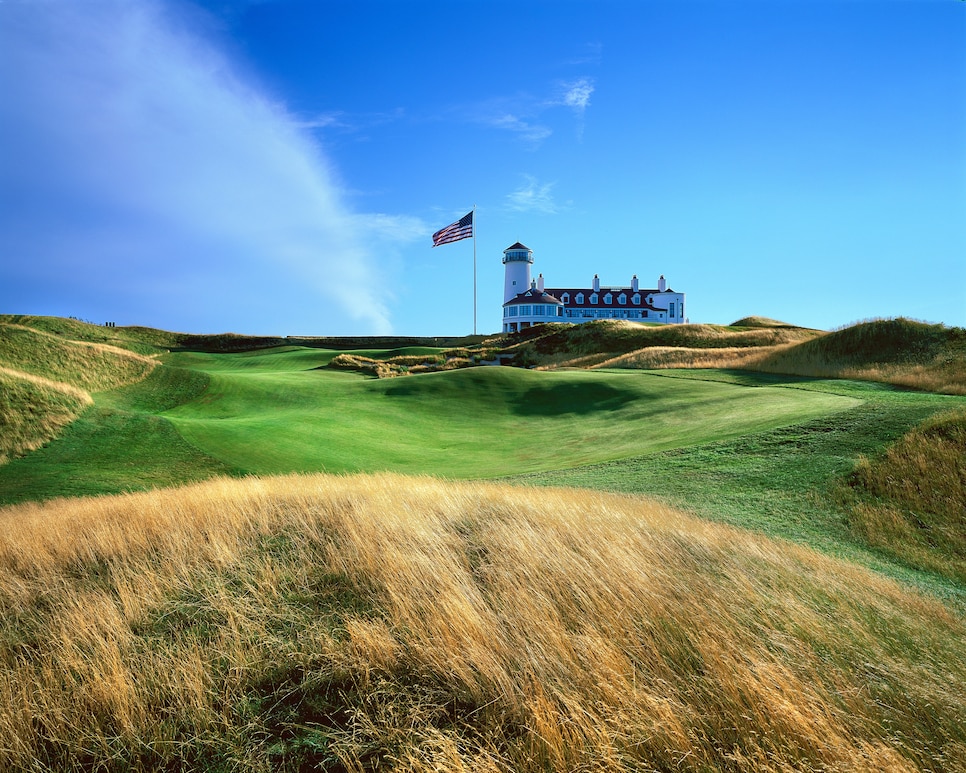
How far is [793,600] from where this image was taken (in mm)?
5598

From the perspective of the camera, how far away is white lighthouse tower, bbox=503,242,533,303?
86875mm

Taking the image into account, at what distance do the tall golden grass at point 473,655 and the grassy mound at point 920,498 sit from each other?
296 centimetres

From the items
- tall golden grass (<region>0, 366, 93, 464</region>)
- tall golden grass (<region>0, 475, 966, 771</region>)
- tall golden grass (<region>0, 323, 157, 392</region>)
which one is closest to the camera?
tall golden grass (<region>0, 475, 966, 771</region>)

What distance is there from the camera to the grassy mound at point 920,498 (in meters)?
9.41

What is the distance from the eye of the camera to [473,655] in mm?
4672

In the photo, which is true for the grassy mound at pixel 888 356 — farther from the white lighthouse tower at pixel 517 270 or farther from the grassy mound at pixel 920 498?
the white lighthouse tower at pixel 517 270

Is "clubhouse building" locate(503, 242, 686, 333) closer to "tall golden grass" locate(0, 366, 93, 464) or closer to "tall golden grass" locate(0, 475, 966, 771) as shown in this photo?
"tall golden grass" locate(0, 366, 93, 464)

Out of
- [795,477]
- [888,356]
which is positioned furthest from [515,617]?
[888,356]

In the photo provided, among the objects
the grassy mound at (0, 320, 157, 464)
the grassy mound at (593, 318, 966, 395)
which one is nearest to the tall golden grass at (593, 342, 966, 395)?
the grassy mound at (593, 318, 966, 395)

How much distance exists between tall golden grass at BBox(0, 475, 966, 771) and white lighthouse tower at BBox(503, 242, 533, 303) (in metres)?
81.0

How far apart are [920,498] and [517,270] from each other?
258 ft

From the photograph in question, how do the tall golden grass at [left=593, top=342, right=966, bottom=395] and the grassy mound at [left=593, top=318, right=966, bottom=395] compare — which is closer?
the tall golden grass at [left=593, top=342, right=966, bottom=395]

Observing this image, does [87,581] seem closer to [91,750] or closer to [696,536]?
[91,750]

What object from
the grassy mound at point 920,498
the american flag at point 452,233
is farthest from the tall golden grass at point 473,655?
the american flag at point 452,233
